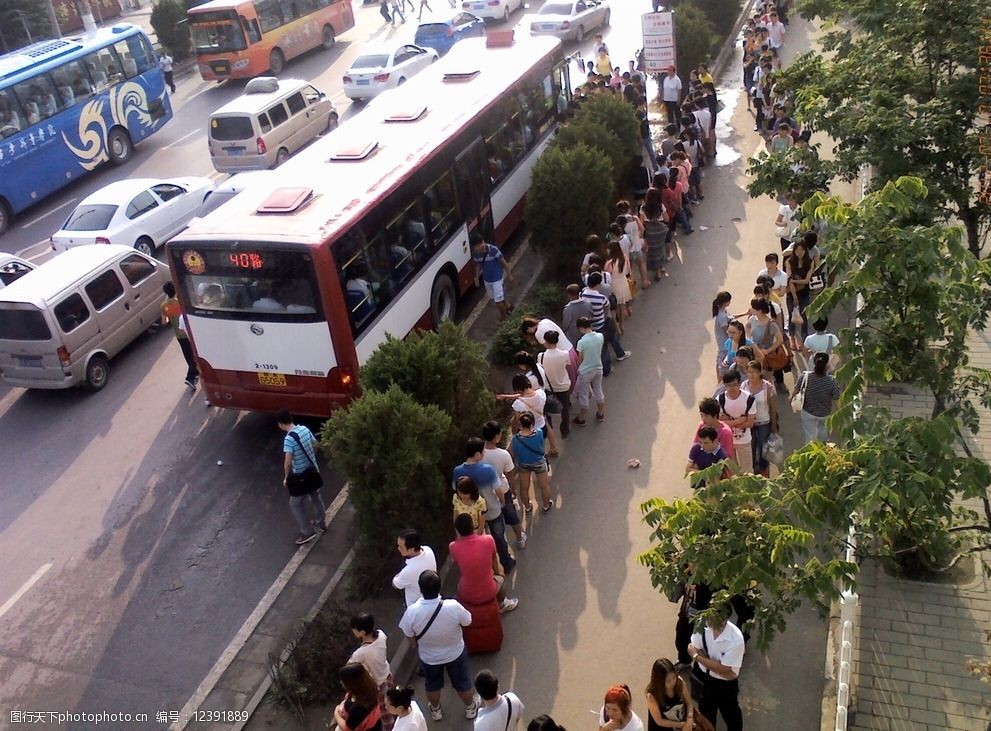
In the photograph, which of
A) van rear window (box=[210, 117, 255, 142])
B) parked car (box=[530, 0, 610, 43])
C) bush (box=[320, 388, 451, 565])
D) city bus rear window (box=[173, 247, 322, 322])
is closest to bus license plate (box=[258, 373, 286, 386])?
city bus rear window (box=[173, 247, 322, 322])

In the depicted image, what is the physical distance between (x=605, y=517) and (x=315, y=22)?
2680 cm

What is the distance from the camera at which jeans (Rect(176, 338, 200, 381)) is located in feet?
42.1

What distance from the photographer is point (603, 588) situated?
8.76 meters

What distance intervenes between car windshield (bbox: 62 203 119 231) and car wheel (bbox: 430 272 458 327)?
7.37 metres

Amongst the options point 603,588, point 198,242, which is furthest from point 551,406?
point 198,242

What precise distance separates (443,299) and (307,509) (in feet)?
14.4

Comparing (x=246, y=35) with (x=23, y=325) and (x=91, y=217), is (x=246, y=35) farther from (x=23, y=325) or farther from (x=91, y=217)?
(x=23, y=325)

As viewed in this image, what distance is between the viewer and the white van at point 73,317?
13148 mm

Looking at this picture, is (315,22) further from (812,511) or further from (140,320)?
(812,511)

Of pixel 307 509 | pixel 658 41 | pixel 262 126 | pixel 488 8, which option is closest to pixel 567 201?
pixel 307 509

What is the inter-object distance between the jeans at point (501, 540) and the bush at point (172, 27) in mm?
30144

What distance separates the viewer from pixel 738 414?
351 inches

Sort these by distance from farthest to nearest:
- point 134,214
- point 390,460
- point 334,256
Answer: point 134,214 < point 334,256 < point 390,460

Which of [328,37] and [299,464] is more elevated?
[299,464]
